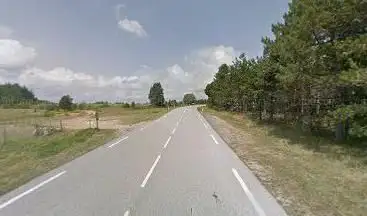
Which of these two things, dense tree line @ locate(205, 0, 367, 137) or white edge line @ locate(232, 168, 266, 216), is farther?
dense tree line @ locate(205, 0, 367, 137)

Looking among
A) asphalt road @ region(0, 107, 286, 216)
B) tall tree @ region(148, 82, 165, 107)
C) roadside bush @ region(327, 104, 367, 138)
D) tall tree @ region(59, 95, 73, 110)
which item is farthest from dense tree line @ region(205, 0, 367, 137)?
tall tree @ region(148, 82, 165, 107)

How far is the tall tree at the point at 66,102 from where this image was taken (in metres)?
110

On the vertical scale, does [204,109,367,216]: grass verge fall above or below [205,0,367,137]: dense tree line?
below

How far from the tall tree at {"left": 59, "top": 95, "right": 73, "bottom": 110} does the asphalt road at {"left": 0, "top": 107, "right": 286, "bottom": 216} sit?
103 m

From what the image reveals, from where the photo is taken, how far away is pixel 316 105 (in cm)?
2878

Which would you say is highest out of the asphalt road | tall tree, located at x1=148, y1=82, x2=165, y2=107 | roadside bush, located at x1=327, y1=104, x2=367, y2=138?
tall tree, located at x1=148, y1=82, x2=165, y2=107

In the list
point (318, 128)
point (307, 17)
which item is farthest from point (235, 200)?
point (318, 128)

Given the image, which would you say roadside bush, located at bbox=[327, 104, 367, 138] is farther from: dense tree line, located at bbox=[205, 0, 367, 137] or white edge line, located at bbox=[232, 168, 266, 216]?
white edge line, located at bbox=[232, 168, 266, 216]

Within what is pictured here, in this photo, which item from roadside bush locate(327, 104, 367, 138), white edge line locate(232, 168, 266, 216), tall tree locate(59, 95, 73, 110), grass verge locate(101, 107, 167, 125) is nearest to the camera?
white edge line locate(232, 168, 266, 216)

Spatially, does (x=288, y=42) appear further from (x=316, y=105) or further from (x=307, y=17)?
(x=316, y=105)

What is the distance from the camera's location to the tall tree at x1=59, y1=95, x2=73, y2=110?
110500mm

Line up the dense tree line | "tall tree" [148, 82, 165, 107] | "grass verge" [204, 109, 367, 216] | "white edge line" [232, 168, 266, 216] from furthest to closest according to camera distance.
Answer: "tall tree" [148, 82, 165, 107] < the dense tree line < "grass verge" [204, 109, 367, 216] < "white edge line" [232, 168, 266, 216]

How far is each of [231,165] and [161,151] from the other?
4.42 m

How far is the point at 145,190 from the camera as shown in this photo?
8133 mm
